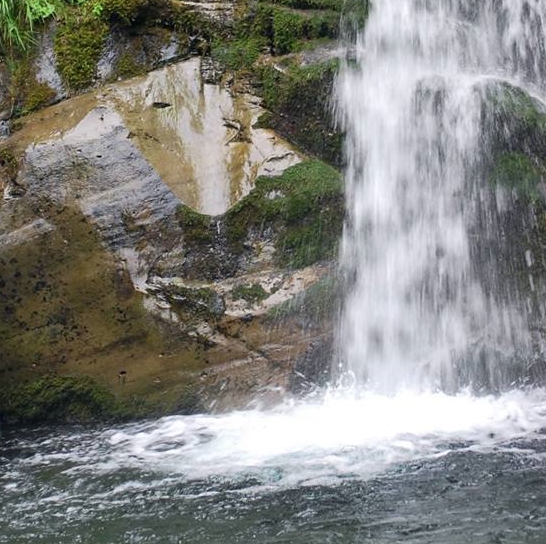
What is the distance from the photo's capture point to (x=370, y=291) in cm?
573

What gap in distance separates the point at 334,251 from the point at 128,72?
2.27 m

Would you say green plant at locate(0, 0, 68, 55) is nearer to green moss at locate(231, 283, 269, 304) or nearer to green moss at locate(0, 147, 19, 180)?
green moss at locate(0, 147, 19, 180)

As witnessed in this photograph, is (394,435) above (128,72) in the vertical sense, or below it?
below

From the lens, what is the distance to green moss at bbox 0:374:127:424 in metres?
5.36

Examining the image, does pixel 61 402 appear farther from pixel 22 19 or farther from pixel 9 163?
pixel 22 19

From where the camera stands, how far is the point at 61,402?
5.40 metres

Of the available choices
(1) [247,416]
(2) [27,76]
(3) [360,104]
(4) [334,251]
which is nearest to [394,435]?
(1) [247,416]

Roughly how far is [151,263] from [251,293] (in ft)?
2.54

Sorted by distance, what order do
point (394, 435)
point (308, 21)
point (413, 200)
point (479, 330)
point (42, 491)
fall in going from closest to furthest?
point (42, 491) → point (394, 435) → point (479, 330) → point (413, 200) → point (308, 21)

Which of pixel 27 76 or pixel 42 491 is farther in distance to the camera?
pixel 27 76

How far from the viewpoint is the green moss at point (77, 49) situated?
6051 millimetres

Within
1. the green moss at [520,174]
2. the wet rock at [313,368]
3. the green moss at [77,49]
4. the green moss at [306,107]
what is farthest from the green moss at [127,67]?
the green moss at [520,174]

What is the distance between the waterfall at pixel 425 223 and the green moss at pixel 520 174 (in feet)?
0.27

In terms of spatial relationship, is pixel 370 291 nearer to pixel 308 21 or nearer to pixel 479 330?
pixel 479 330
